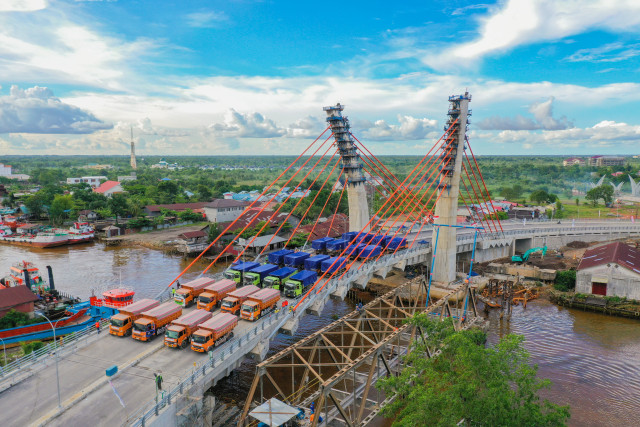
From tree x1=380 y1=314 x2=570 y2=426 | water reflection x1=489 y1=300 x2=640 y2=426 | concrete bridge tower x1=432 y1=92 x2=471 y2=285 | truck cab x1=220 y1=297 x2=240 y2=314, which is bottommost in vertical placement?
water reflection x1=489 y1=300 x2=640 y2=426

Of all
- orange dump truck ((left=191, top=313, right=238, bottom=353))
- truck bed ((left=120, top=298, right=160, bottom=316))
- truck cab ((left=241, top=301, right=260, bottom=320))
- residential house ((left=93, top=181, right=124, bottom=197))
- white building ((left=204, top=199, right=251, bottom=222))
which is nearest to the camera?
orange dump truck ((left=191, top=313, right=238, bottom=353))

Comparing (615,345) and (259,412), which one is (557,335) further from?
(259,412)

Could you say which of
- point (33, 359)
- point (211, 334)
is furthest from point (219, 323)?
point (33, 359)

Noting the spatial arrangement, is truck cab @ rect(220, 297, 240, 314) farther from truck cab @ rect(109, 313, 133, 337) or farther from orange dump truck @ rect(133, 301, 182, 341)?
truck cab @ rect(109, 313, 133, 337)

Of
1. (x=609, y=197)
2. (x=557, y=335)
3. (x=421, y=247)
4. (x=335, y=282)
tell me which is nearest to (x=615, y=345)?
(x=557, y=335)

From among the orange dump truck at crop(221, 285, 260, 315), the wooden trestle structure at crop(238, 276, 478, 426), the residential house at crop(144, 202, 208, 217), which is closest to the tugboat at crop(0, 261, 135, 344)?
the orange dump truck at crop(221, 285, 260, 315)

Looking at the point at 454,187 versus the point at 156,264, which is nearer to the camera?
the point at 454,187

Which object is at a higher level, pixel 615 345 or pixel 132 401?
pixel 132 401

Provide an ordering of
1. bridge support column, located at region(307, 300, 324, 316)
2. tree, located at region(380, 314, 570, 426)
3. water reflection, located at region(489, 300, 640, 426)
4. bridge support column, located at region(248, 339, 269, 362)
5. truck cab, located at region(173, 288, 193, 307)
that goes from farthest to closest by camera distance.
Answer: bridge support column, located at region(307, 300, 324, 316) → truck cab, located at region(173, 288, 193, 307) → water reflection, located at region(489, 300, 640, 426) → bridge support column, located at region(248, 339, 269, 362) → tree, located at region(380, 314, 570, 426)
